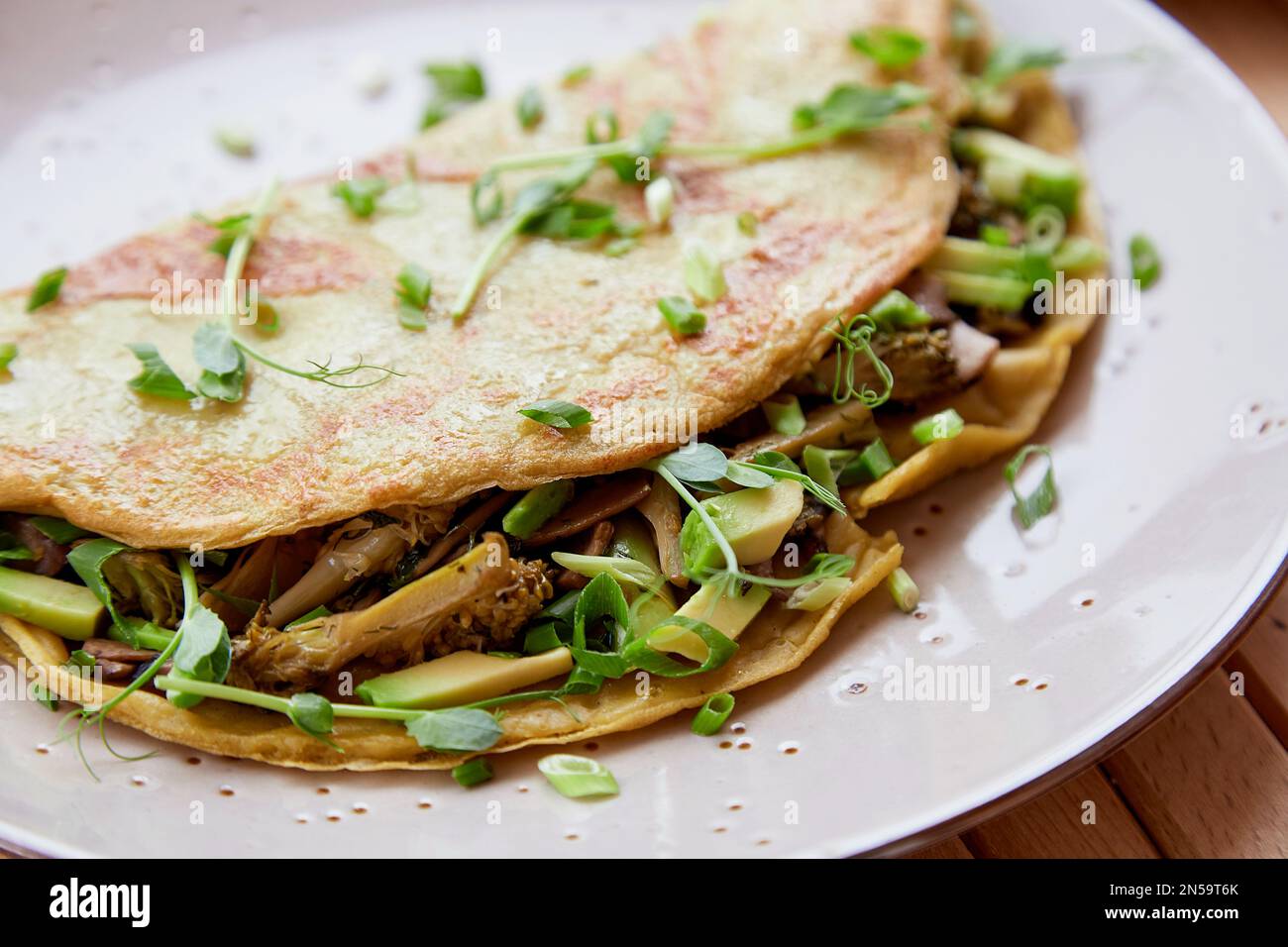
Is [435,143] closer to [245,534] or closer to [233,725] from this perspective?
[245,534]

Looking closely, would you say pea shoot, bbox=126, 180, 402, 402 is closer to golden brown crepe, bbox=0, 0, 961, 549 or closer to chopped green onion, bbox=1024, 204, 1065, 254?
golden brown crepe, bbox=0, 0, 961, 549

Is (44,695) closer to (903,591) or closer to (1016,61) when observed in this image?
(903,591)

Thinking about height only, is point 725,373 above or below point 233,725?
above

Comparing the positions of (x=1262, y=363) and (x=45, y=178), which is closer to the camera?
(x=1262, y=363)

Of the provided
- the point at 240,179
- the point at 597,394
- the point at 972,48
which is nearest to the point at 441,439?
the point at 597,394

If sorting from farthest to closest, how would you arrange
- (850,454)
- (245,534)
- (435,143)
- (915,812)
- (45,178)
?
(45,178) < (435,143) < (850,454) < (245,534) < (915,812)

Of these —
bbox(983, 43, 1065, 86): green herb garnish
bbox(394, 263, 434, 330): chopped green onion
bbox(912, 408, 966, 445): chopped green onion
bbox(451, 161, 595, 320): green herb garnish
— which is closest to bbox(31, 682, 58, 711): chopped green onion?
bbox(394, 263, 434, 330): chopped green onion

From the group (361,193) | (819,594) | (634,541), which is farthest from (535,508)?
(361,193)
